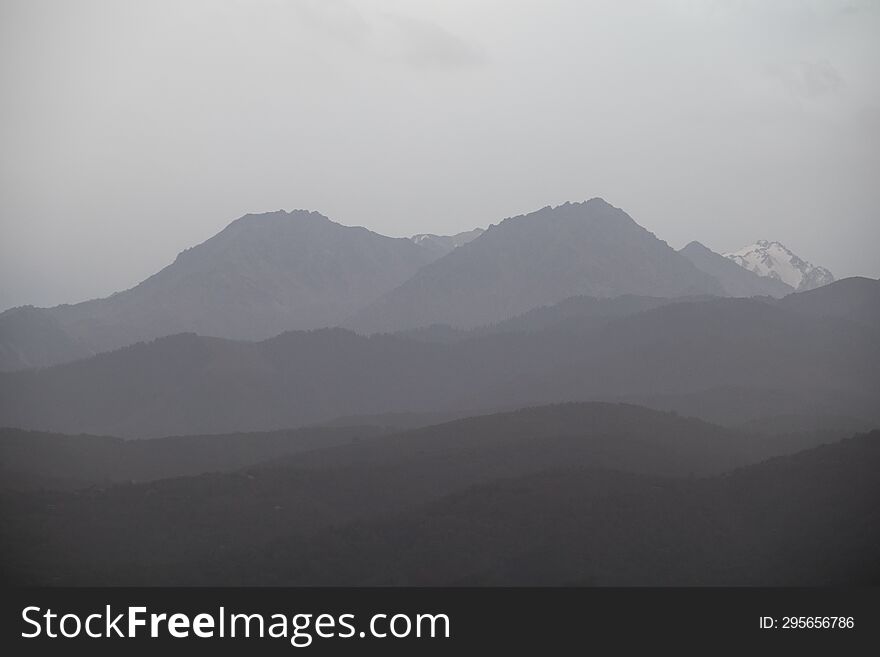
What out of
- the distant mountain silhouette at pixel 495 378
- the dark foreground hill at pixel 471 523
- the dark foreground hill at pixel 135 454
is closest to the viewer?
the dark foreground hill at pixel 471 523

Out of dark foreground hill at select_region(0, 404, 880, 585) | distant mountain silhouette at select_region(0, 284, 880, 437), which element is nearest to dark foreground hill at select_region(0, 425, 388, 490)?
dark foreground hill at select_region(0, 404, 880, 585)

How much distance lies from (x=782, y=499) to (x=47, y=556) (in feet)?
154

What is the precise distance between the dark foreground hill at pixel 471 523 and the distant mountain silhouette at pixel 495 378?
222 ft

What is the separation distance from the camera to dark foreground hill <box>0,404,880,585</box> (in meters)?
59.1

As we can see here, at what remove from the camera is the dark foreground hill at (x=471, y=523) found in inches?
2328

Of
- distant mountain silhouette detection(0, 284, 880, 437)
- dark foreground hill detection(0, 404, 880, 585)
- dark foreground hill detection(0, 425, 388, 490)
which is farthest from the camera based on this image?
distant mountain silhouette detection(0, 284, 880, 437)

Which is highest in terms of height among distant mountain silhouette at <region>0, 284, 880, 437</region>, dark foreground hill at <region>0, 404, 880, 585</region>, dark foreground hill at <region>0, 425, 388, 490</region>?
distant mountain silhouette at <region>0, 284, 880, 437</region>

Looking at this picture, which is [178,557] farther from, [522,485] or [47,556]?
[522,485]

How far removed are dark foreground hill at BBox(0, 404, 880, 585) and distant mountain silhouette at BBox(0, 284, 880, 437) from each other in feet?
222

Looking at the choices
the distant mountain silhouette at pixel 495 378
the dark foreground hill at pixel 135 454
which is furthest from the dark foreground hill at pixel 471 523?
the distant mountain silhouette at pixel 495 378

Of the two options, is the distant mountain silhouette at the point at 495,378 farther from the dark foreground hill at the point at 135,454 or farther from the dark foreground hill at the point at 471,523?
the dark foreground hill at the point at 471,523

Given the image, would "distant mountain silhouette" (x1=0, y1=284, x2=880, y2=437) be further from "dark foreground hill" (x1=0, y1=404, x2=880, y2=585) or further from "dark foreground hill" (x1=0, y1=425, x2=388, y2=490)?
"dark foreground hill" (x1=0, y1=404, x2=880, y2=585)

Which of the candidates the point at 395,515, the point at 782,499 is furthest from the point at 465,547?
the point at 782,499

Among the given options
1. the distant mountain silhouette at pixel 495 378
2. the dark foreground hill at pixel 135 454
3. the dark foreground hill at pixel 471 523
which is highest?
the distant mountain silhouette at pixel 495 378
